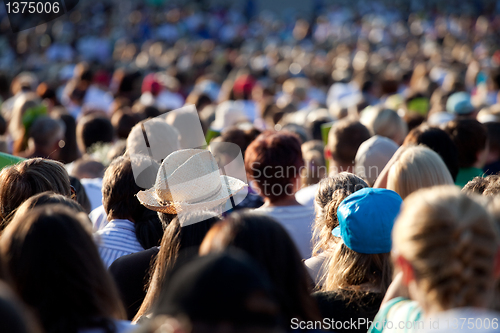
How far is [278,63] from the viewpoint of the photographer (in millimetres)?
14578

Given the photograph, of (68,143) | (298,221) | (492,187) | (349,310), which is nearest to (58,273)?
(349,310)

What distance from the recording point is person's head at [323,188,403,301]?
218 centimetres

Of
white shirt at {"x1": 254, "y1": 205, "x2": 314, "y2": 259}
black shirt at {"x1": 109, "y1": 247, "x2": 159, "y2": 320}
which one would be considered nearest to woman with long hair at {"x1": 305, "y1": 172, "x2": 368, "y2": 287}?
white shirt at {"x1": 254, "y1": 205, "x2": 314, "y2": 259}

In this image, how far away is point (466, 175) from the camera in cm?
399

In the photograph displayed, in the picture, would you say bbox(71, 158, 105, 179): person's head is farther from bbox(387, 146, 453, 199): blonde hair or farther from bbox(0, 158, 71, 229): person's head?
bbox(387, 146, 453, 199): blonde hair

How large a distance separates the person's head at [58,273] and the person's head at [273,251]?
1.08 ft

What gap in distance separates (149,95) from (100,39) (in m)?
9.00

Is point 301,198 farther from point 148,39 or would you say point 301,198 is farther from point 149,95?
point 148,39

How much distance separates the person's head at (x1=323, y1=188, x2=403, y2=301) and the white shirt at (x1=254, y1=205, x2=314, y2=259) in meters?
0.88

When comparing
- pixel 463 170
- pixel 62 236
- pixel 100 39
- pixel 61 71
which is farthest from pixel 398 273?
pixel 100 39

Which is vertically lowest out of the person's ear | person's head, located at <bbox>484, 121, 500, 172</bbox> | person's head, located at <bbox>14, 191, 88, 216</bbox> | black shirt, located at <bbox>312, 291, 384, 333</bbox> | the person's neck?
person's head, located at <bbox>484, 121, 500, 172</bbox>

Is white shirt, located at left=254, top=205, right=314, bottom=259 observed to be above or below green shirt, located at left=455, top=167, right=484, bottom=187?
above

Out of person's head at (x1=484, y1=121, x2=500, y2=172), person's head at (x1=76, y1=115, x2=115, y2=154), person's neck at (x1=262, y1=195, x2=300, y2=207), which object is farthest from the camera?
person's head at (x1=76, y1=115, x2=115, y2=154)

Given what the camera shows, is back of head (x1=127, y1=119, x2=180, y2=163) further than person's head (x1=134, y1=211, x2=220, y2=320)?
Yes
